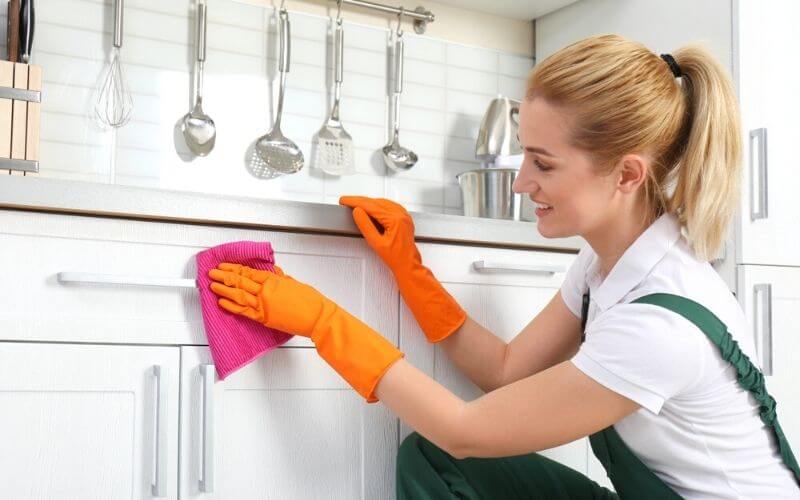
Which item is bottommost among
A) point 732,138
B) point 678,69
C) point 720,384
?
point 720,384

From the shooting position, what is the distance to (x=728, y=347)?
1.24m

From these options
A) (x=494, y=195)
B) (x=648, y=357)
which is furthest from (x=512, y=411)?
(x=494, y=195)

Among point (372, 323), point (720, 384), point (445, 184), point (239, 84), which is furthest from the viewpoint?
point (445, 184)

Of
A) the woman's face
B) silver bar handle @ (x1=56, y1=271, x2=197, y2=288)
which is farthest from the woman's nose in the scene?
silver bar handle @ (x1=56, y1=271, x2=197, y2=288)

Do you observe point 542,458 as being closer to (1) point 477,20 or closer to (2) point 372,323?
(2) point 372,323

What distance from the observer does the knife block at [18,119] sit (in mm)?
1673

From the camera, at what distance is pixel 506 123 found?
86.4 inches

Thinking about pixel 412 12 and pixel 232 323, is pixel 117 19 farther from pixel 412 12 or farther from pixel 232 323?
pixel 232 323

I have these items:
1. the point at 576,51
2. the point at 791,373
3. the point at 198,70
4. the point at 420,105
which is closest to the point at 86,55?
the point at 198,70

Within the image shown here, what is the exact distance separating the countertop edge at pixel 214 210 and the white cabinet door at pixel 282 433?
21cm

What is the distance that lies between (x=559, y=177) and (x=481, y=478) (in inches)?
20.0

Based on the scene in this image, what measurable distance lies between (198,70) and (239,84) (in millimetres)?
106

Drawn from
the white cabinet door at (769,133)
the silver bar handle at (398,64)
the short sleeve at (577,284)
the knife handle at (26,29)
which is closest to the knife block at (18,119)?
the knife handle at (26,29)

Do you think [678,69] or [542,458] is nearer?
[678,69]
